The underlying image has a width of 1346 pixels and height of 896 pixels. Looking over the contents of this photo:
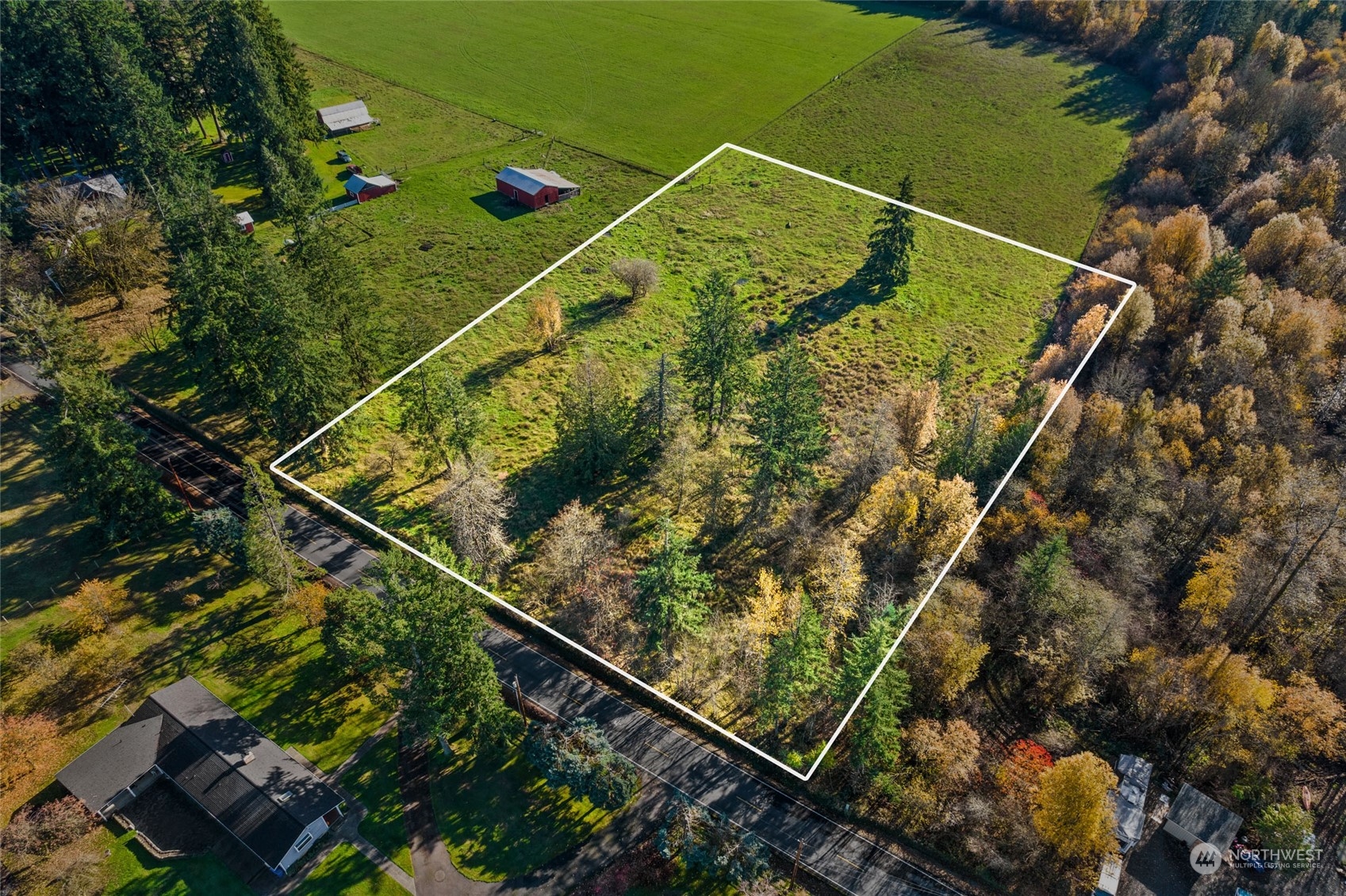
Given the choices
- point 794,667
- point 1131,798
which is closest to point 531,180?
point 1131,798

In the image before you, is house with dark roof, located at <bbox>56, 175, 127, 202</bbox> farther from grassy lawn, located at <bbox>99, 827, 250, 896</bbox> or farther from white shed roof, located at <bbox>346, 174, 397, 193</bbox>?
grassy lawn, located at <bbox>99, 827, 250, 896</bbox>

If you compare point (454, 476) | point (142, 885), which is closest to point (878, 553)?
point (454, 476)

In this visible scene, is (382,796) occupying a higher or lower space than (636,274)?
lower

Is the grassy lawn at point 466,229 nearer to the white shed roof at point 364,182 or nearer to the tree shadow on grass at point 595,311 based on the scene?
the white shed roof at point 364,182

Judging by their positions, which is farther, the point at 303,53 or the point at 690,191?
the point at 303,53

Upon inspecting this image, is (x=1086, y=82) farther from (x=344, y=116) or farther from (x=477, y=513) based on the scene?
(x=477, y=513)

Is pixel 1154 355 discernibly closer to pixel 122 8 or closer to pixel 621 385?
pixel 621 385

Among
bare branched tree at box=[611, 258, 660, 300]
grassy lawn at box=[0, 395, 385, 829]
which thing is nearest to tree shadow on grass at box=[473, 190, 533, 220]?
grassy lawn at box=[0, 395, 385, 829]
